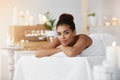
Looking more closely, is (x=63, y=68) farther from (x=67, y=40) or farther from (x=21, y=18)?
→ (x=21, y=18)

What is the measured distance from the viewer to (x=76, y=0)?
9.56 ft

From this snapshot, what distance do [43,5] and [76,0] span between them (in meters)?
0.39

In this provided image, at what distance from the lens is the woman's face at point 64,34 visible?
112 cm

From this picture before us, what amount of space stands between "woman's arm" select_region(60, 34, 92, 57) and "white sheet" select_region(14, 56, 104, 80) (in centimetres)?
9

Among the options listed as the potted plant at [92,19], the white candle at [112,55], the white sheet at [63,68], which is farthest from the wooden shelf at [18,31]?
the white candle at [112,55]

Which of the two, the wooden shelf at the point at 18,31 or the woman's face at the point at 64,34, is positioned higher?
the woman's face at the point at 64,34

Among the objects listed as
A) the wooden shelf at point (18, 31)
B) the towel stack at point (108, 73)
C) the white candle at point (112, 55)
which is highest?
the white candle at point (112, 55)

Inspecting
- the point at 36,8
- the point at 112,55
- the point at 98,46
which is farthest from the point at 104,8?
the point at 112,55

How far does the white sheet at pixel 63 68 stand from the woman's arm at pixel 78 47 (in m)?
0.09

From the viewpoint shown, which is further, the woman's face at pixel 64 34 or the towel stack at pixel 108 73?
the woman's face at pixel 64 34

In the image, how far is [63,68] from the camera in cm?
90

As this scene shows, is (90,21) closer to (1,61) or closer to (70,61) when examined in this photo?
(1,61)

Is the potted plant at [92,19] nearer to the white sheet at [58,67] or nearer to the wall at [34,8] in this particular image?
the wall at [34,8]

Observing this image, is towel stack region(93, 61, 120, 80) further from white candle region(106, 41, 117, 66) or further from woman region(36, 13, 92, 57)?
woman region(36, 13, 92, 57)
